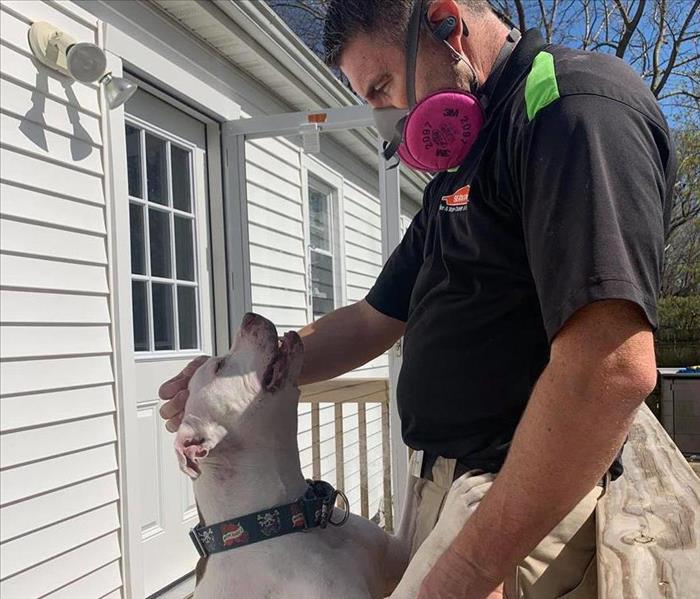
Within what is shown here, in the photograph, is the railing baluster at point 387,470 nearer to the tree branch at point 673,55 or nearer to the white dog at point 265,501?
the white dog at point 265,501

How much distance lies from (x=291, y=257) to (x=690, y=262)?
677 inches

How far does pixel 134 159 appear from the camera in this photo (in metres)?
4.09

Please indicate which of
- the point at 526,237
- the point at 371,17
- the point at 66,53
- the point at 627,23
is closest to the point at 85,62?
the point at 66,53

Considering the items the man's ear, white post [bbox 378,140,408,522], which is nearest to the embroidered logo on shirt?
the man's ear

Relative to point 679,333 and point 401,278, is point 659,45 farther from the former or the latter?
point 401,278

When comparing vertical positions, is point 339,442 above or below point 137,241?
below

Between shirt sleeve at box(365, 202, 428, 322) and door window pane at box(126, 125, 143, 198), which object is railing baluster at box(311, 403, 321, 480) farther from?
shirt sleeve at box(365, 202, 428, 322)

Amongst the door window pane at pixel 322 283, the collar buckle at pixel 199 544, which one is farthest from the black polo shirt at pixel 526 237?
the door window pane at pixel 322 283

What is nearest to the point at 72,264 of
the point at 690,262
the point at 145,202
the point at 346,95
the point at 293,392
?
the point at 145,202

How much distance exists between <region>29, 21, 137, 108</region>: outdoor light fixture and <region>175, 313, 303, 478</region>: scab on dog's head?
205 cm

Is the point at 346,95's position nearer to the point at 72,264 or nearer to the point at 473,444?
the point at 72,264

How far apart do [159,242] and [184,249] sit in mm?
284

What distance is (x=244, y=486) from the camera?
5.59 ft

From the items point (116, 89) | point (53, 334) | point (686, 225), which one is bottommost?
point (53, 334)
